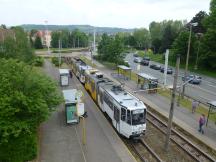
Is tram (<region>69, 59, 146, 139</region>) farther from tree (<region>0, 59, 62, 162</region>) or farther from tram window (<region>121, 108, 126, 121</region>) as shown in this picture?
tree (<region>0, 59, 62, 162</region>)

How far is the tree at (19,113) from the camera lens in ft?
43.1

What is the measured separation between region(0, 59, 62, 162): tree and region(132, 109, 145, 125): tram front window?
5950 millimetres

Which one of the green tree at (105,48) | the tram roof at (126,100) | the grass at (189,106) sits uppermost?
the green tree at (105,48)

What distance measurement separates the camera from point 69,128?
19.1 meters

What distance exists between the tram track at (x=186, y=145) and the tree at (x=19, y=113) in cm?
998

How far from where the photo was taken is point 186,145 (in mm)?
17281

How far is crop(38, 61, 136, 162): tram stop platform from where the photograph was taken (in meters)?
14.8

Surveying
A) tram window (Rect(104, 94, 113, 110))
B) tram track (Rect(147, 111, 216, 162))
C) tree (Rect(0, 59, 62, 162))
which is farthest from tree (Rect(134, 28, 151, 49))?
tree (Rect(0, 59, 62, 162))

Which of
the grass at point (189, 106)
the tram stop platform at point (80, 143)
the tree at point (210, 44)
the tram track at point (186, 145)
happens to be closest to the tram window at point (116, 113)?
the tram stop platform at point (80, 143)

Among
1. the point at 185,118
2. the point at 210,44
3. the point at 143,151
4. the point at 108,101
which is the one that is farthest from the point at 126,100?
the point at 210,44

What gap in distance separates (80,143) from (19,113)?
492 centimetres

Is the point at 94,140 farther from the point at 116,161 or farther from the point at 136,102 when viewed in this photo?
the point at 136,102

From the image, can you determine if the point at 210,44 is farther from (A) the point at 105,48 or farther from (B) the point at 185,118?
(B) the point at 185,118

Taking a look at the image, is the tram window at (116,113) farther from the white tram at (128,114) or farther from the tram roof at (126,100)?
the tram roof at (126,100)
